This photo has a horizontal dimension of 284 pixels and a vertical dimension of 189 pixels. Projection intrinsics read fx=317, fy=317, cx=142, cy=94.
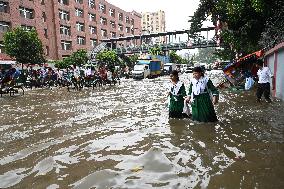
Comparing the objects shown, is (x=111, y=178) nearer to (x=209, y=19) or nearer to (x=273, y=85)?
(x=273, y=85)

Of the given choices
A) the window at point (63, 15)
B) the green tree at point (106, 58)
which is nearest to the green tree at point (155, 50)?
the green tree at point (106, 58)

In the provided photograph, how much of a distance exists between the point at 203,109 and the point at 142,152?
264 centimetres

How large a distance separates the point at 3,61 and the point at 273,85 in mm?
29016

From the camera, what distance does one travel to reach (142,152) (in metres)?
5.67

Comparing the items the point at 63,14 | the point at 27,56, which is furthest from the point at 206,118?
the point at 63,14

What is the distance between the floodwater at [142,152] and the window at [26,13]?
3680cm

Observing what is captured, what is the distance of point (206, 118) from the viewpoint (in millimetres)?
7816

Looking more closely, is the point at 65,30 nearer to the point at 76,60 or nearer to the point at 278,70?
the point at 76,60

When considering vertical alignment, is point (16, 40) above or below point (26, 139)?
above

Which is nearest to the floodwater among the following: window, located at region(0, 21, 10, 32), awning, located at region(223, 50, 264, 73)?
awning, located at region(223, 50, 264, 73)

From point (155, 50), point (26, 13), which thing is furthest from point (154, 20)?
point (26, 13)

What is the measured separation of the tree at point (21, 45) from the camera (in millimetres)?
30906

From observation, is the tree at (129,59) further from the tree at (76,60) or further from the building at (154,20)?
the building at (154,20)

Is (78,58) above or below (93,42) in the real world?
below
